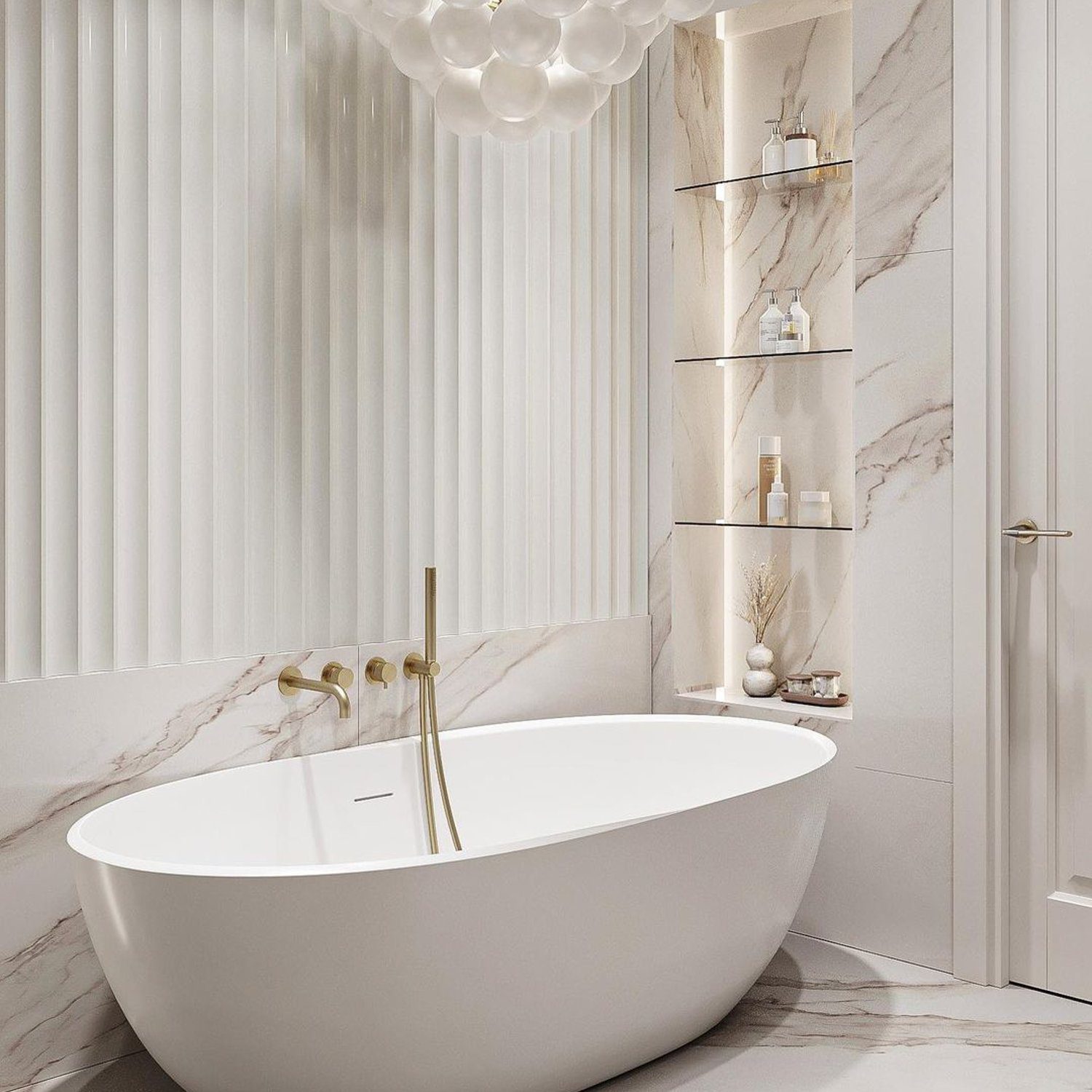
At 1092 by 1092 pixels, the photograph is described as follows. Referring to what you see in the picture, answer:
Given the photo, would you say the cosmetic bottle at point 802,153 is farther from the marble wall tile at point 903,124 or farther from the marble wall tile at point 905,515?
the marble wall tile at point 905,515

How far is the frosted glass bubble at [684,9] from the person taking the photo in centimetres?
220

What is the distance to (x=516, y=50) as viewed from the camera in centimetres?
210

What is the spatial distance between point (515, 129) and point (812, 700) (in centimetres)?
160

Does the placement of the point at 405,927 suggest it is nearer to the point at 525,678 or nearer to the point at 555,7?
the point at 525,678

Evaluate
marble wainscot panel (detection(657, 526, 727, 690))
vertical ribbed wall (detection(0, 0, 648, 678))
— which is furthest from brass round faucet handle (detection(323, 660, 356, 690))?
marble wainscot panel (detection(657, 526, 727, 690))

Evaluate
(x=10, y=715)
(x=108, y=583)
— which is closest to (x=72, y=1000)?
(x=10, y=715)

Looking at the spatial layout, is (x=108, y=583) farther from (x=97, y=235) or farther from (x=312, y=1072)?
(x=312, y=1072)

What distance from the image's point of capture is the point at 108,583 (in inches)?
88.0

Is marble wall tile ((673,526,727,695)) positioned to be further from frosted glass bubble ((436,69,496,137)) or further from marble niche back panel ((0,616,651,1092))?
frosted glass bubble ((436,69,496,137))

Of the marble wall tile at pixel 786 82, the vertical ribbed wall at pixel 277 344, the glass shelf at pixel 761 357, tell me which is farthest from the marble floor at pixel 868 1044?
the marble wall tile at pixel 786 82

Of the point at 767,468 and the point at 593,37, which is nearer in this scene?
the point at 593,37

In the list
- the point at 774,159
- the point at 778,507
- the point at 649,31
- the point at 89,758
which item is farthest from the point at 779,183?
the point at 89,758

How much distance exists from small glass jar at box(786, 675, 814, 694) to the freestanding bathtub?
0.57 meters

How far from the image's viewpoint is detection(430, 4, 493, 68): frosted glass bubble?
2.13m
